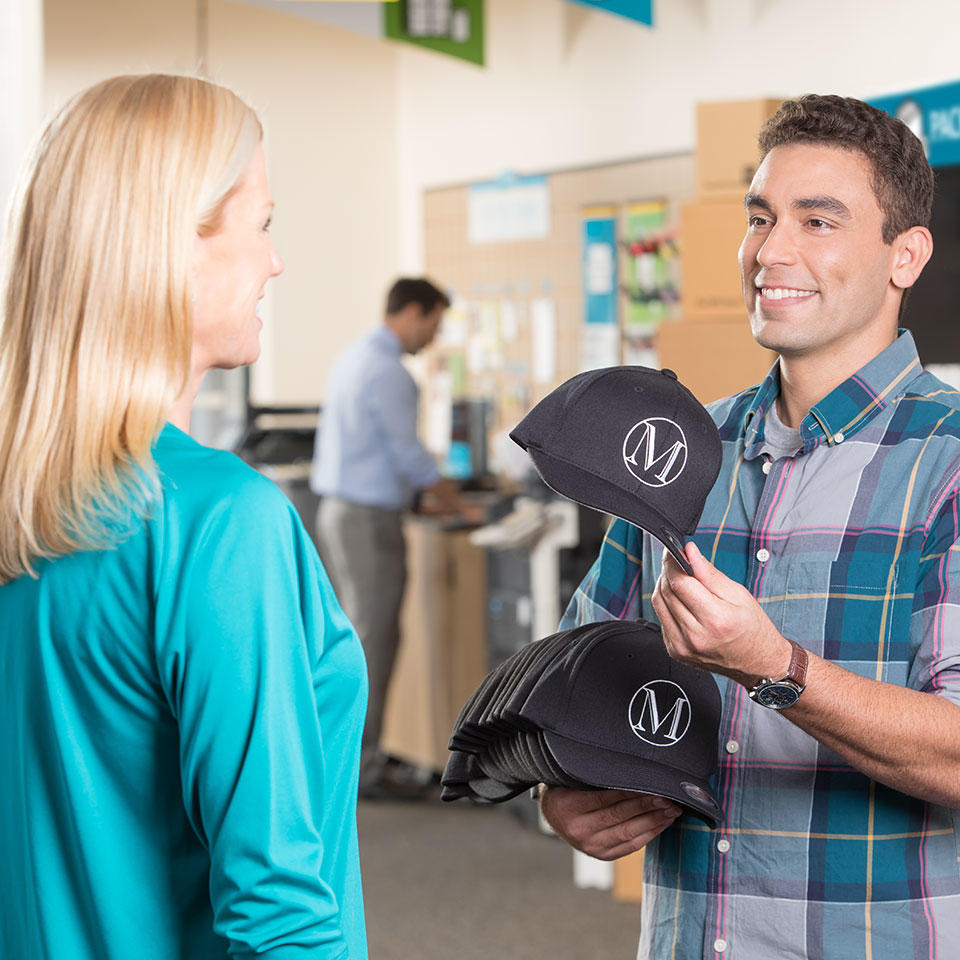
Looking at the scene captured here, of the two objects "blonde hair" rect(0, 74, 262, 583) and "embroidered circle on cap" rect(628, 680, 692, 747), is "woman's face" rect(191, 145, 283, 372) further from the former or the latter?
"embroidered circle on cap" rect(628, 680, 692, 747)

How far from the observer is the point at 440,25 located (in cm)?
526

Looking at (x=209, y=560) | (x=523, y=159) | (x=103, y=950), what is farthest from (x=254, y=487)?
(x=523, y=159)

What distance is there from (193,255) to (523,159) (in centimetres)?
525

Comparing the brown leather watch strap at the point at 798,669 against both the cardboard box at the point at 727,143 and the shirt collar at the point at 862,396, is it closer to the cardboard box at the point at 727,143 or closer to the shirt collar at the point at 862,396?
the shirt collar at the point at 862,396

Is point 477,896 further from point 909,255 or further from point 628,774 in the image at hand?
point 909,255

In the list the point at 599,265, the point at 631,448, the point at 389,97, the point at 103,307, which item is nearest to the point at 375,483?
the point at 599,265

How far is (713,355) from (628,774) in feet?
7.05

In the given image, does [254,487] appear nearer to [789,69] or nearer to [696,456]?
[696,456]

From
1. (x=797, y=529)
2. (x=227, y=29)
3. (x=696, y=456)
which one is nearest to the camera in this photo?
(x=696, y=456)

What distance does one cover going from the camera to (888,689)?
1.17m

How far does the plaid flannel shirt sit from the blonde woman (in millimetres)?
462

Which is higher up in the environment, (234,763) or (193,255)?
(193,255)

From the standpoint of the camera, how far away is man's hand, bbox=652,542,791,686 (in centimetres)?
111

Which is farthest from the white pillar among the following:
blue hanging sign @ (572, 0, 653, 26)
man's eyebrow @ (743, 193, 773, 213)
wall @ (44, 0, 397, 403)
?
wall @ (44, 0, 397, 403)
